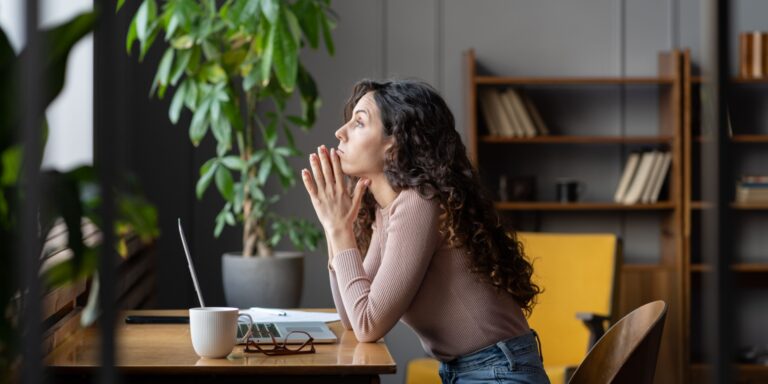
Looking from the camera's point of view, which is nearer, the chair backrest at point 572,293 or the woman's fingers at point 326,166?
the woman's fingers at point 326,166

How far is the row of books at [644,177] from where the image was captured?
4281 mm

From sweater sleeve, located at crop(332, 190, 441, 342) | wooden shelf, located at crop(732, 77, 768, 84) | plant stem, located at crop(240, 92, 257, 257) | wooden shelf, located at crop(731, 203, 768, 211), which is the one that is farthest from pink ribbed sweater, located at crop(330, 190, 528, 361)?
wooden shelf, located at crop(732, 77, 768, 84)

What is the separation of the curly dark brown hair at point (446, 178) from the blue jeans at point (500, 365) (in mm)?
124

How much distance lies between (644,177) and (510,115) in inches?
26.2

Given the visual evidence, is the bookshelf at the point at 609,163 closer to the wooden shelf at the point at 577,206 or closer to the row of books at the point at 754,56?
the wooden shelf at the point at 577,206

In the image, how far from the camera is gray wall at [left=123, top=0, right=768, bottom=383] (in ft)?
14.7

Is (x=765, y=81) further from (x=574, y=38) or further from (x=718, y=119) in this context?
(x=718, y=119)

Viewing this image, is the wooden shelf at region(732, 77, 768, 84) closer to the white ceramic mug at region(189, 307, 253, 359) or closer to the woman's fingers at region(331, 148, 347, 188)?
the woman's fingers at region(331, 148, 347, 188)

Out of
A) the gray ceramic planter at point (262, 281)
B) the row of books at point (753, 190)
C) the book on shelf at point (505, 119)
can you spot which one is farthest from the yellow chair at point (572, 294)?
the row of books at point (753, 190)

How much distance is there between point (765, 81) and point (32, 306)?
4140 millimetres

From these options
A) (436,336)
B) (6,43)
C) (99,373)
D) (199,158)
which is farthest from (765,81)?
(99,373)

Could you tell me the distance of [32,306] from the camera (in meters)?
0.65

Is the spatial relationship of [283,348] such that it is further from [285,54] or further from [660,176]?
[660,176]

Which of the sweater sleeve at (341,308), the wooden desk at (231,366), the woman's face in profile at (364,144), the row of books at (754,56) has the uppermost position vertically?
the row of books at (754,56)
